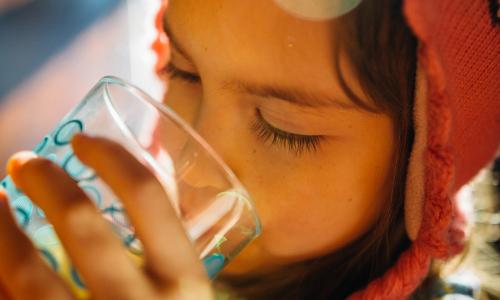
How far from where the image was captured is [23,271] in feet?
1.50

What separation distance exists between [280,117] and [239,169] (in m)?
0.08

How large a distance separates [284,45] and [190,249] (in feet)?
0.89

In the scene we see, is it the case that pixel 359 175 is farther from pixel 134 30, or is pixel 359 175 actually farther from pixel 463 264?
pixel 134 30

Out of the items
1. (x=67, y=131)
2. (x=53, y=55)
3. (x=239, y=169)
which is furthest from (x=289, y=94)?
(x=53, y=55)

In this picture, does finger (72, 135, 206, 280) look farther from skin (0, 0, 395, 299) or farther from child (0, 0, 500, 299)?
child (0, 0, 500, 299)

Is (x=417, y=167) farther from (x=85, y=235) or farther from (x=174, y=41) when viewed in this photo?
(x=85, y=235)

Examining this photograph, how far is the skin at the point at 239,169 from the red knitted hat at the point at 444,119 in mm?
50

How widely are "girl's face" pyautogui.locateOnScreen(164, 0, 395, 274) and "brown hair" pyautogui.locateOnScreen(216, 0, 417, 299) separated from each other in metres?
0.01

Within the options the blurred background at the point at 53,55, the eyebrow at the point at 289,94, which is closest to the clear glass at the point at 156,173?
the eyebrow at the point at 289,94

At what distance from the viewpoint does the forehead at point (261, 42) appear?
65 centimetres

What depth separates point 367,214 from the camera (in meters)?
0.83

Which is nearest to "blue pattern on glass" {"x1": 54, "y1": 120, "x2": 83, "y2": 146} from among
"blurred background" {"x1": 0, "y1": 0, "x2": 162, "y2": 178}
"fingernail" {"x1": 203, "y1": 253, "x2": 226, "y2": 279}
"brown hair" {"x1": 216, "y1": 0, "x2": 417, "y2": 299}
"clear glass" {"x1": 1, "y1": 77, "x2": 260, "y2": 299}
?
"clear glass" {"x1": 1, "y1": 77, "x2": 260, "y2": 299}

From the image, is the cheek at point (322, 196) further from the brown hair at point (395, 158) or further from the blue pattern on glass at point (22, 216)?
the blue pattern on glass at point (22, 216)

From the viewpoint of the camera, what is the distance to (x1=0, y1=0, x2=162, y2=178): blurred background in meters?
1.39
